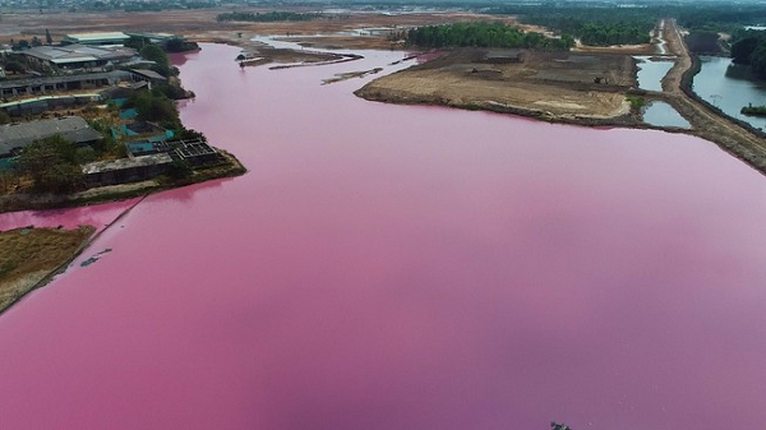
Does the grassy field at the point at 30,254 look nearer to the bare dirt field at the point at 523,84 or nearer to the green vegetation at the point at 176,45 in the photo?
the bare dirt field at the point at 523,84

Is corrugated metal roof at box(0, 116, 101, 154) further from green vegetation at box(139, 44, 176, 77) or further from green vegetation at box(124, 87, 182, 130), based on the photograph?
green vegetation at box(139, 44, 176, 77)

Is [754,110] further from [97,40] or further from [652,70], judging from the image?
[97,40]

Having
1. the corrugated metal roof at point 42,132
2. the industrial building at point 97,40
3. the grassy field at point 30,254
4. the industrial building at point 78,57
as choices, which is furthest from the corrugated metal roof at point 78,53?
the grassy field at point 30,254

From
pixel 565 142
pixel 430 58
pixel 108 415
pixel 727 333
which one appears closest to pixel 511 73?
pixel 430 58

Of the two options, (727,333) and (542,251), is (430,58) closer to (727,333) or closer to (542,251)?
(542,251)

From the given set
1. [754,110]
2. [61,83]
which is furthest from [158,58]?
[754,110]

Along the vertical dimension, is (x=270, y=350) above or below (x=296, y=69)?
below
